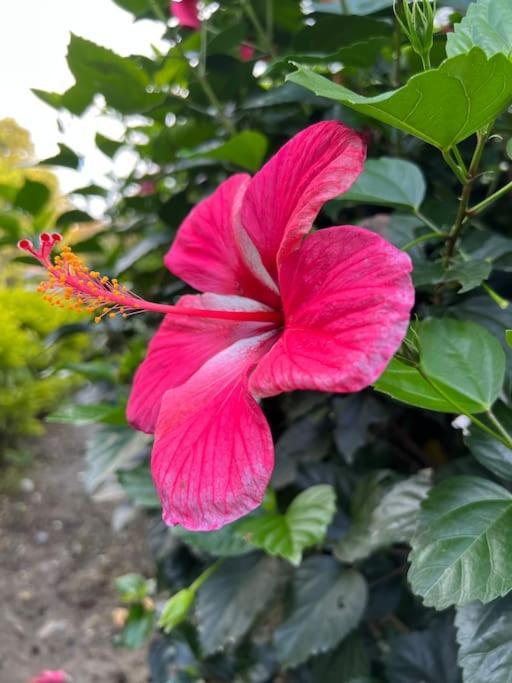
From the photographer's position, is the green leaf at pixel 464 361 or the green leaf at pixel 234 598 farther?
the green leaf at pixel 234 598

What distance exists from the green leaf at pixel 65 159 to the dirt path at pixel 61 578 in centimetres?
158

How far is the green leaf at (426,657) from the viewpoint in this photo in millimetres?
741

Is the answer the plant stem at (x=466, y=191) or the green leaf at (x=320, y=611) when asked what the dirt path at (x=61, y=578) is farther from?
the plant stem at (x=466, y=191)

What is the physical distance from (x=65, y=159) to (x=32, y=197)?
0.36ft

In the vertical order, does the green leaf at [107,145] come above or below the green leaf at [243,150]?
below

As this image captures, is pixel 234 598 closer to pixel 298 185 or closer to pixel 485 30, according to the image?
pixel 298 185

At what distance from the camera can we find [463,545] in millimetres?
458

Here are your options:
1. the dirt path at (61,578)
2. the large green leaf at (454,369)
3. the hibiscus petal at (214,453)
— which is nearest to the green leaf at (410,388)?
the large green leaf at (454,369)

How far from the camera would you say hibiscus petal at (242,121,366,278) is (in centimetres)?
42

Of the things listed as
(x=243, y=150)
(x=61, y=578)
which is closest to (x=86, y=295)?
(x=243, y=150)

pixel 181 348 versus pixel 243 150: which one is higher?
pixel 243 150

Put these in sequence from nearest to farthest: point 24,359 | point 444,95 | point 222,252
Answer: point 444,95 → point 222,252 → point 24,359

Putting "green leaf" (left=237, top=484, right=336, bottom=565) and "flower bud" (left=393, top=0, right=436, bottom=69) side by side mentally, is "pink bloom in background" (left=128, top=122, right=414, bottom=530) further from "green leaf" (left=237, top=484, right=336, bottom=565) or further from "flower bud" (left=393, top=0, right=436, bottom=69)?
"green leaf" (left=237, top=484, right=336, bottom=565)

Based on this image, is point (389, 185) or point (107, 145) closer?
point (389, 185)
